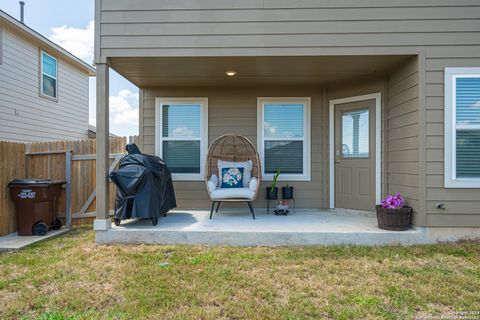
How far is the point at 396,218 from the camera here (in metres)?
3.87

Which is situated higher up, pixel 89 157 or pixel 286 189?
pixel 89 157

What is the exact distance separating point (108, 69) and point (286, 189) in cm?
323

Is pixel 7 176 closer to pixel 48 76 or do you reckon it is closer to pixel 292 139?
pixel 292 139

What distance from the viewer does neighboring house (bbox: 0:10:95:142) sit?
275 inches

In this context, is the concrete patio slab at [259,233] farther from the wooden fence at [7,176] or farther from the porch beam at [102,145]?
the wooden fence at [7,176]

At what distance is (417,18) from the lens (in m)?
3.84

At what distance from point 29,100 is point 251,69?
6147mm

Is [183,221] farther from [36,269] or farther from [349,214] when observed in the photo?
[349,214]

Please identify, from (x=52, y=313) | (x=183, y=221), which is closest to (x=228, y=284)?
(x=52, y=313)

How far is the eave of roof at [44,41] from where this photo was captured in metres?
6.80

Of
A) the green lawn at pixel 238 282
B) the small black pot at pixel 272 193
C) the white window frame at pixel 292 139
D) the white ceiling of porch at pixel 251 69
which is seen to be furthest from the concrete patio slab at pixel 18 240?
the white window frame at pixel 292 139

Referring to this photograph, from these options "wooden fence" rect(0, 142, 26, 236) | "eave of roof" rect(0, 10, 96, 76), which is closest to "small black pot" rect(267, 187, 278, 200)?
"wooden fence" rect(0, 142, 26, 236)

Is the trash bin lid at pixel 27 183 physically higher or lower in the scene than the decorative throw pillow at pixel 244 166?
lower

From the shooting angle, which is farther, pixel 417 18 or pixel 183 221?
pixel 183 221
